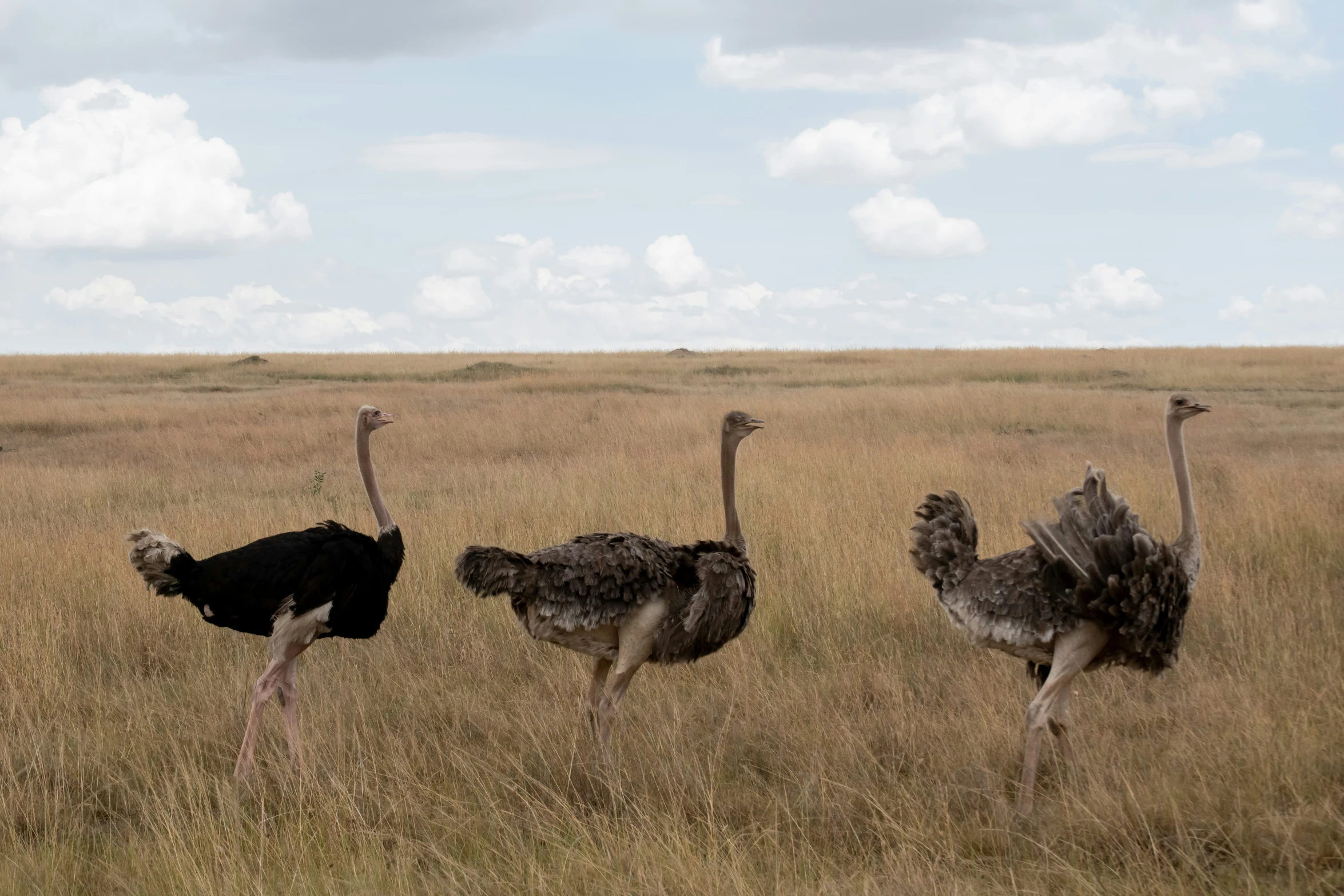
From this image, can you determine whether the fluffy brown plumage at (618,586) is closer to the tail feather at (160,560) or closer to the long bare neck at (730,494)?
the long bare neck at (730,494)

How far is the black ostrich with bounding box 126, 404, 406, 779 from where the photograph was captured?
473 centimetres

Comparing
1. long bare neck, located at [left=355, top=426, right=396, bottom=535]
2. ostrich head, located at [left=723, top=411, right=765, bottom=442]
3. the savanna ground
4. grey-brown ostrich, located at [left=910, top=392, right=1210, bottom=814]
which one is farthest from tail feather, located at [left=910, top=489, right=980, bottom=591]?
long bare neck, located at [left=355, top=426, right=396, bottom=535]

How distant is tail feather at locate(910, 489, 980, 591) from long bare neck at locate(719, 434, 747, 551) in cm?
74

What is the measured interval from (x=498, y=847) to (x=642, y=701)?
1.46 meters

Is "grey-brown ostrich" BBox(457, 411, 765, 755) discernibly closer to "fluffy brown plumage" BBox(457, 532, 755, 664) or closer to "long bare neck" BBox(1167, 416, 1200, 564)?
"fluffy brown plumage" BBox(457, 532, 755, 664)

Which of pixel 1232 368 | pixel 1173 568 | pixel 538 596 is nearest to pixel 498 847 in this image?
pixel 538 596

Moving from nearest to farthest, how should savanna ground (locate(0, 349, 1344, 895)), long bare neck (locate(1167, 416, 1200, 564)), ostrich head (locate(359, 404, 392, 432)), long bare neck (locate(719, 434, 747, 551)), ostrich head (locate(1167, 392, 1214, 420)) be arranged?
1. savanna ground (locate(0, 349, 1344, 895))
2. long bare neck (locate(1167, 416, 1200, 564))
3. long bare neck (locate(719, 434, 747, 551))
4. ostrich head (locate(1167, 392, 1214, 420))
5. ostrich head (locate(359, 404, 392, 432))

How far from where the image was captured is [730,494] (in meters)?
5.20

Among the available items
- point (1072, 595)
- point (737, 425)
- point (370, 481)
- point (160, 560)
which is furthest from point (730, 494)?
point (160, 560)

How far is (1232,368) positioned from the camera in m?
28.7

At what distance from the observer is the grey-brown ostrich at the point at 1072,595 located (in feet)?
13.6

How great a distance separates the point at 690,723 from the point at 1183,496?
230 cm

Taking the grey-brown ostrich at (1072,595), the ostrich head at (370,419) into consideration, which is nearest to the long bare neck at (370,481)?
the ostrich head at (370,419)

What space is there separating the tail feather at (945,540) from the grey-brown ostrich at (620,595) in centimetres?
72
